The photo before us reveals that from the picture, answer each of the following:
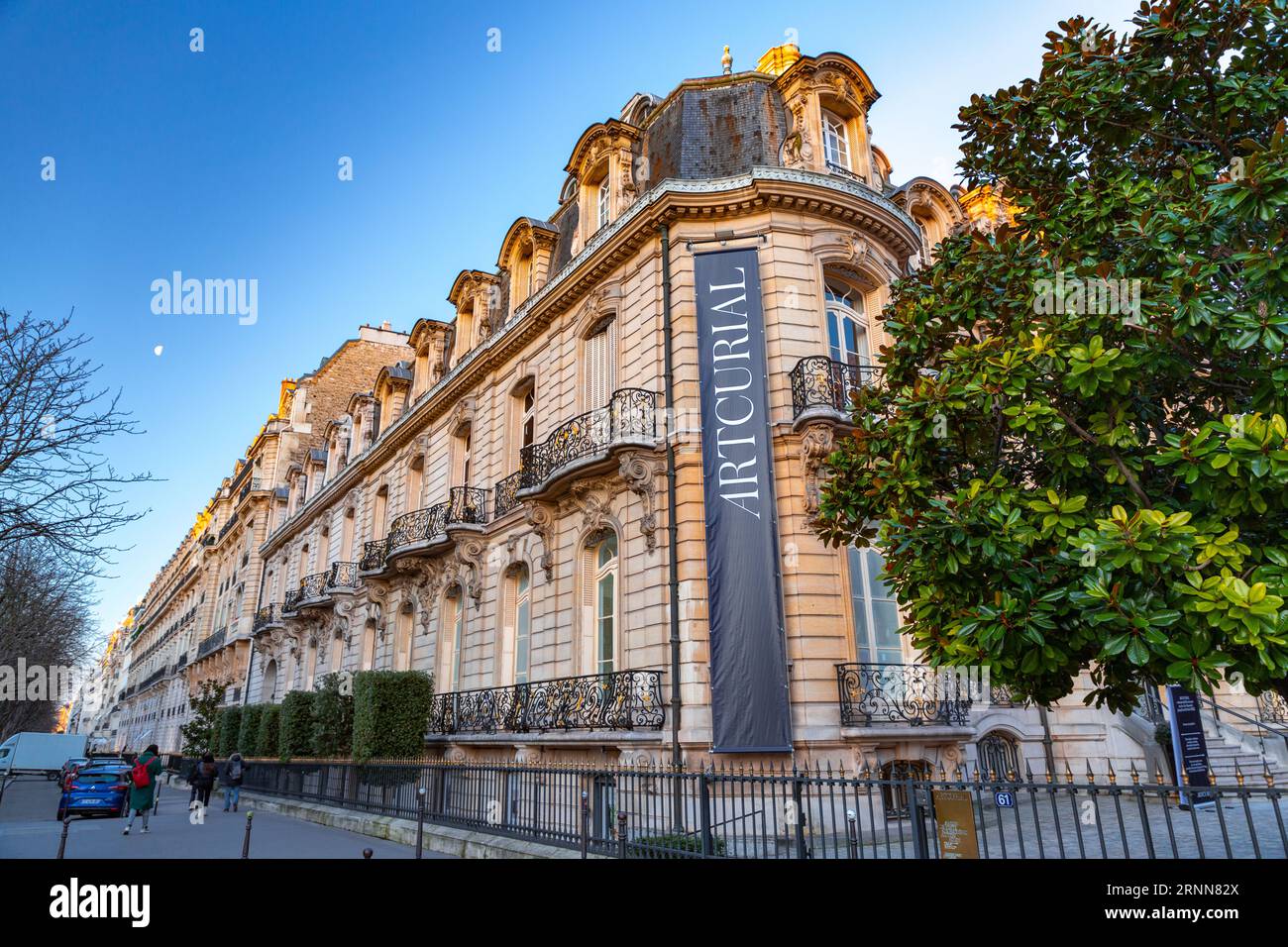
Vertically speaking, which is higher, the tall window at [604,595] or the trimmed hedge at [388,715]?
the tall window at [604,595]

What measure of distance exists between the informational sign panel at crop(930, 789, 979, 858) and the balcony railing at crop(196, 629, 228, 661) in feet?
142

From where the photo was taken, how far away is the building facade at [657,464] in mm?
12688

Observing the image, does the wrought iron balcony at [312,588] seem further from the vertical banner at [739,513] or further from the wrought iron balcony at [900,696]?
the wrought iron balcony at [900,696]

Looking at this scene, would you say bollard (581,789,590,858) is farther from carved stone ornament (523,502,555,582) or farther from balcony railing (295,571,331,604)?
balcony railing (295,571,331,604)

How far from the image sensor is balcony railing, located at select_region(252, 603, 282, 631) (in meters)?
33.1

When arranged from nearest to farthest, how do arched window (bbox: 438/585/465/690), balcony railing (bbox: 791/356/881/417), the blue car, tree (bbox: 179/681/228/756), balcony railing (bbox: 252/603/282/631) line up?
balcony railing (bbox: 791/356/881/417), the blue car, arched window (bbox: 438/585/465/690), tree (bbox: 179/681/228/756), balcony railing (bbox: 252/603/282/631)

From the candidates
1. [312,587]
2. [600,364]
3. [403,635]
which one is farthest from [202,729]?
[600,364]

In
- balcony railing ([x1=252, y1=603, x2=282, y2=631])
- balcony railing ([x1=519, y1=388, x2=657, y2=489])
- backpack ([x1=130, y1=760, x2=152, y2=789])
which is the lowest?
backpack ([x1=130, y1=760, x2=152, y2=789])

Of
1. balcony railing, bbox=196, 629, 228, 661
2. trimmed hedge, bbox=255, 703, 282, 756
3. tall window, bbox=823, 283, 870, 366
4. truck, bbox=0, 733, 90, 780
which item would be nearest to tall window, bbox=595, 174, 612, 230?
tall window, bbox=823, 283, 870, 366

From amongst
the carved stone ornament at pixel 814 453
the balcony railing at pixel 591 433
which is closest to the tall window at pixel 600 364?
the balcony railing at pixel 591 433

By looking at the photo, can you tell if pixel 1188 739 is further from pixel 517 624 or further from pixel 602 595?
pixel 517 624

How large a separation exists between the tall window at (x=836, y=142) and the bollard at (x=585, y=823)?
1333 cm

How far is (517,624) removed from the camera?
1802cm
